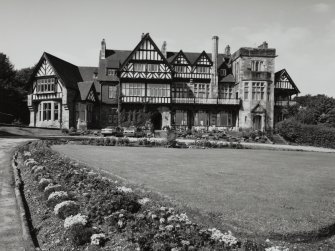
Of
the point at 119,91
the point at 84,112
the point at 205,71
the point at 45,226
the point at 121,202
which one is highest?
the point at 205,71

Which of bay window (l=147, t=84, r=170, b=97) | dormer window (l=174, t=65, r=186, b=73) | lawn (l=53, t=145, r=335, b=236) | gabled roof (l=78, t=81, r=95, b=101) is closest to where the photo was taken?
lawn (l=53, t=145, r=335, b=236)

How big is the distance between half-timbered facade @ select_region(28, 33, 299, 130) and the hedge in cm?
738

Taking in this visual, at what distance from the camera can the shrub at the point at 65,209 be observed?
6230 mm

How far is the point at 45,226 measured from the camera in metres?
6.13

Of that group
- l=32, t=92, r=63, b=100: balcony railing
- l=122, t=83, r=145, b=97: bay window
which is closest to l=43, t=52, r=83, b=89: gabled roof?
l=32, t=92, r=63, b=100: balcony railing

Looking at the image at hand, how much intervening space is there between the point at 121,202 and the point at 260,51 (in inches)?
1579

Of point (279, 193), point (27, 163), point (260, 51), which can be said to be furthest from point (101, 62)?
point (279, 193)

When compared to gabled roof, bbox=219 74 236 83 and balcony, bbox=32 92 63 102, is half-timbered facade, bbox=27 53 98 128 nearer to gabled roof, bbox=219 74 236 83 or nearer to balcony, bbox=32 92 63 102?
balcony, bbox=32 92 63 102

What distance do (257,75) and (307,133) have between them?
1267 centimetres

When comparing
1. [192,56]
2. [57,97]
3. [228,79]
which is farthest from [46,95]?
[228,79]

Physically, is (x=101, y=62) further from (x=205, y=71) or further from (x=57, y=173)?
(x=57, y=173)

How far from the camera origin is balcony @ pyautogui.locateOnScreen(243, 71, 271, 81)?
135 ft

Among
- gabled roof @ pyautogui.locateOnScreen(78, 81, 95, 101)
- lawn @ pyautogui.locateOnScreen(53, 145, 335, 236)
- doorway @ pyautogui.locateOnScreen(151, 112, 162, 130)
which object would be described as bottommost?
lawn @ pyautogui.locateOnScreen(53, 145, 335, 236)

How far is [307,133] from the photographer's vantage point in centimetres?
3105
